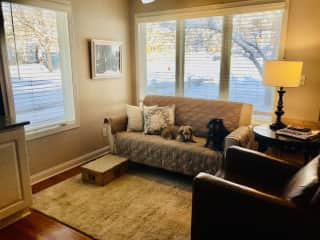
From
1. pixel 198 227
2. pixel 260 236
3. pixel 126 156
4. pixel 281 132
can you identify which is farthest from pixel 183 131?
pixel 260 236

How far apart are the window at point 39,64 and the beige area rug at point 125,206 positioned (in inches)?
34.3

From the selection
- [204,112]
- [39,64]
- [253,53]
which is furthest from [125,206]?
[253,53]

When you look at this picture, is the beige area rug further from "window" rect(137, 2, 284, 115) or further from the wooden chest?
"window" rect(137, 2, 284, 115)

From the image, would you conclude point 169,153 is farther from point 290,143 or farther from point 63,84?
point 63,84

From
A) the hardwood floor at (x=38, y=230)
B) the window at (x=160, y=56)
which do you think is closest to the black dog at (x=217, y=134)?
the window at (x=160, y=56)

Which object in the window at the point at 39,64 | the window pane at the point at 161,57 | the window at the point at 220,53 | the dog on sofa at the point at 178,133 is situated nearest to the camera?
the window at the point at 39,64

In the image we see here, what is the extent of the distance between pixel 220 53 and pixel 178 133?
1284 millimetres

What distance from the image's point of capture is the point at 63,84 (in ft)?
10.7

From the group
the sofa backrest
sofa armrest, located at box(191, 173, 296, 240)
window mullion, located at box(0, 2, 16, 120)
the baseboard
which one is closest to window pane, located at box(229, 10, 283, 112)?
the sofa backrest

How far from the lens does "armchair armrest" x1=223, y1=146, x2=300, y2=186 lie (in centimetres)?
193

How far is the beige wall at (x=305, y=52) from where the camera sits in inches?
109

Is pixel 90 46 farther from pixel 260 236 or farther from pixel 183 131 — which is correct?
pixel 260 236

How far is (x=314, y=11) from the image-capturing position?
9.01 ft

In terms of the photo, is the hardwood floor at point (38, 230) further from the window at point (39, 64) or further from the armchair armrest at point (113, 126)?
the armchair armrest at point (113, 126)
